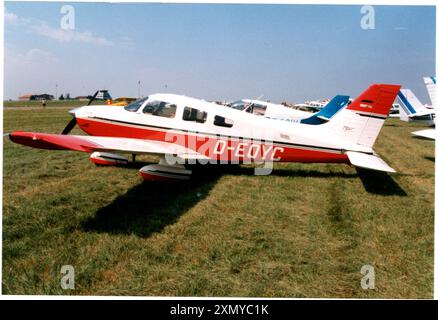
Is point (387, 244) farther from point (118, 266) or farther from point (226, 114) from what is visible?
point (226, 114)

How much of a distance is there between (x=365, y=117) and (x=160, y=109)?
5006 mm

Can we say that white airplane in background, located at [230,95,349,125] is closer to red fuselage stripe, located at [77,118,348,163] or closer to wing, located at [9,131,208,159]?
red fuselage stripe, located at [77,118,348,163]

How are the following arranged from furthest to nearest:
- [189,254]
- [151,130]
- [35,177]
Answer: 1. [151,130]
2. [35,177]
3. [189,254]

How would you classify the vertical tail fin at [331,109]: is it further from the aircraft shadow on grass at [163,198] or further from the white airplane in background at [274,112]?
the aircraft shadow on grass at [163,198]

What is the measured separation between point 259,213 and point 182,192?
6.06ft

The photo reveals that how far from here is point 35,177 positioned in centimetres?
666

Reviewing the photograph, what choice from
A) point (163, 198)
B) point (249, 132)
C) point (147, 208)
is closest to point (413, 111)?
point (249, 132)

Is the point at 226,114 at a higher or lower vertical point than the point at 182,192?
higher

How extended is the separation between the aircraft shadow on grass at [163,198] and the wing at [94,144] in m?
0.81

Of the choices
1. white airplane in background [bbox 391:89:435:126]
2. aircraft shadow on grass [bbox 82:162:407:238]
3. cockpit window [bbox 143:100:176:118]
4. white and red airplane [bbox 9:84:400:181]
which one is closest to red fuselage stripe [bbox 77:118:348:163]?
white and red airplane [bbox 9:84:400:181]

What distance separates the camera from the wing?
14.0ft

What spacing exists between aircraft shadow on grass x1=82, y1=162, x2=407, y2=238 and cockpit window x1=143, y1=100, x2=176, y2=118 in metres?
1.71
